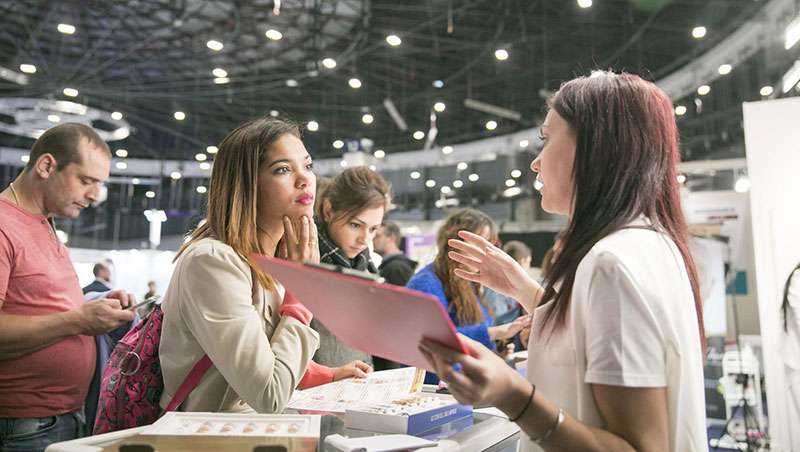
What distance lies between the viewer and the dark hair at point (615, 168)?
1140 mm

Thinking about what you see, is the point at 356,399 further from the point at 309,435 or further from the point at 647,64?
the point at 647,64

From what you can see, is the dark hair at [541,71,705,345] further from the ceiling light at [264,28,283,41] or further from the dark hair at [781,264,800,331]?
the ceiling light at [264,28,283,41]

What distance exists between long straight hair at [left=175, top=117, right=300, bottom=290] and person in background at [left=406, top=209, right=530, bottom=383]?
1622mm

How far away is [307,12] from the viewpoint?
10375 mm

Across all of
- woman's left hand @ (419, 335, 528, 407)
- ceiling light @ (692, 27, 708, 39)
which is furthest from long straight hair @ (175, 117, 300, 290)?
ceiling light @ (692, 27, 708, 39)

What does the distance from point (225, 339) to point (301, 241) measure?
1.24 ft

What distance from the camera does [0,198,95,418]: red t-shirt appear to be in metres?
1.97

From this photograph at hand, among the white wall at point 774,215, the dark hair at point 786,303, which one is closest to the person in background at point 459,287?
the dark hair at point 786,303

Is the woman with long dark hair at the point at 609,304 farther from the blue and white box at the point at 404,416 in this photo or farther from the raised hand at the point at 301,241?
the raised hand at the point at 301,241

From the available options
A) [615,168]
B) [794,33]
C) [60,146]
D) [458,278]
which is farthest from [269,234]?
[794,33]

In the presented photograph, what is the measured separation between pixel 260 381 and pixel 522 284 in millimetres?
767

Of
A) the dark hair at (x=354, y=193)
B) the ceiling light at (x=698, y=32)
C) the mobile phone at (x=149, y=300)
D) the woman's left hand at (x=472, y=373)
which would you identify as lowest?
the woman's left hand at (x=472, y=373)

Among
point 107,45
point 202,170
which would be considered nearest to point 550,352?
point 107,45

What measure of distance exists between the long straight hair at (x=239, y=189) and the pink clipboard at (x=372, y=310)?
54 centimetres
